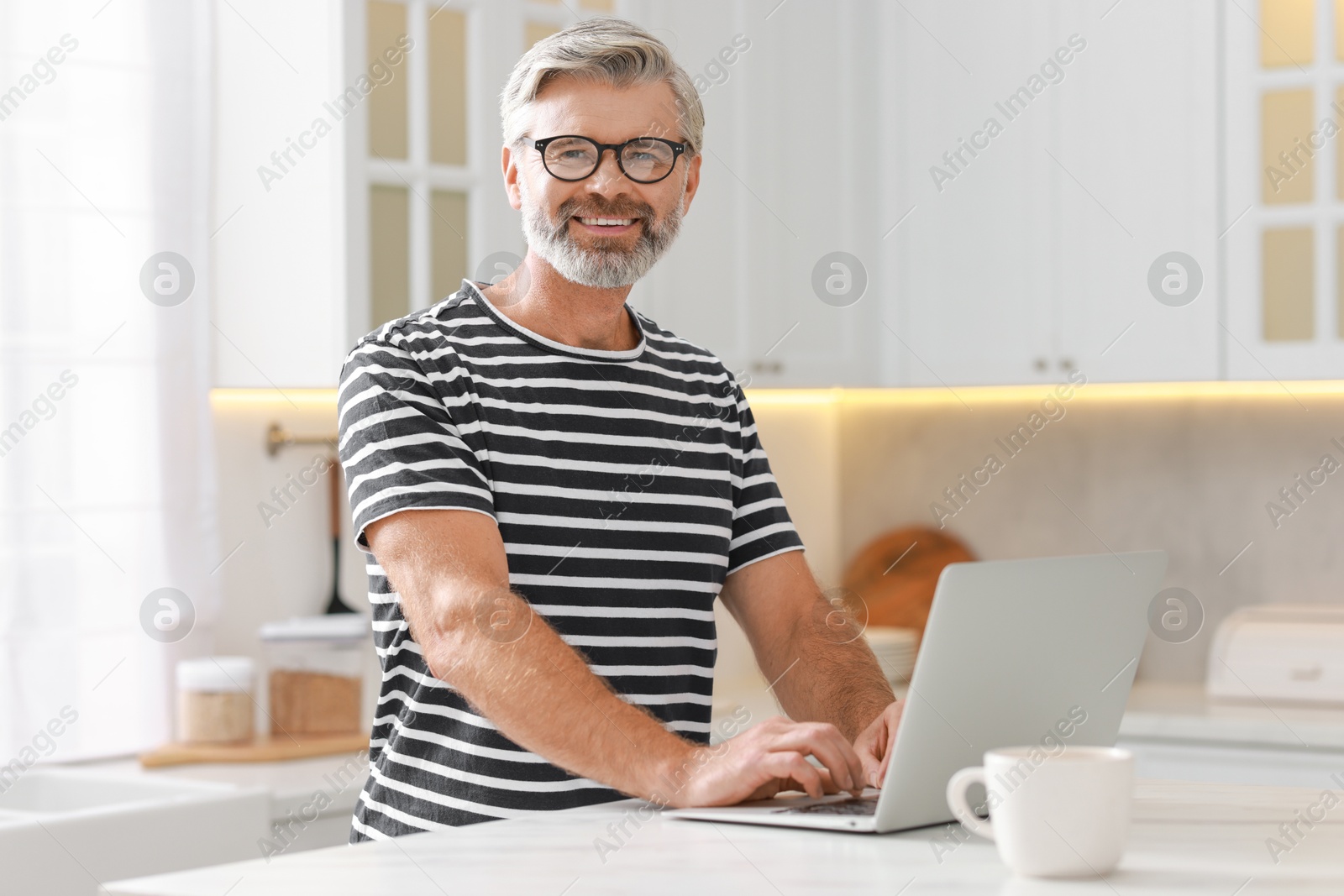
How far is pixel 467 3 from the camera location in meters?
2.45

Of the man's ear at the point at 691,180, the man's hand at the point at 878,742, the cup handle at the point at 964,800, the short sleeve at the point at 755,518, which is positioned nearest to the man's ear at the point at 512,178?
the man's ear at the point at 691,180

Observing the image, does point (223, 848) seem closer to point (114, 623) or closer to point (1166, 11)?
point (114, 623)

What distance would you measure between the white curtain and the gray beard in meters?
1.03

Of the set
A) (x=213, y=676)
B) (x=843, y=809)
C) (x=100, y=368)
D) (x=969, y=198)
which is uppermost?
(x=969, y=198)

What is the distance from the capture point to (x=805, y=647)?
1.39 meters

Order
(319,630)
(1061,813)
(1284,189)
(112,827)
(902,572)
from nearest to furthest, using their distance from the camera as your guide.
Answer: (1061,813), (112,827), (319,630), (1284,189), (902,572)

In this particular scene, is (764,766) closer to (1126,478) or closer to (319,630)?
(319,630)

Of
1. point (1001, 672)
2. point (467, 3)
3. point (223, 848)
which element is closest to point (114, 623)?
point (223, 848)

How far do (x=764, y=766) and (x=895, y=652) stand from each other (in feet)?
6.98

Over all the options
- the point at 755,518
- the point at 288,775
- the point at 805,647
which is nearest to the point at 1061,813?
the point at 805,647

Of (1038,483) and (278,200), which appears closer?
(278,200)

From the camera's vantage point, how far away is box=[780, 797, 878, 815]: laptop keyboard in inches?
39.0

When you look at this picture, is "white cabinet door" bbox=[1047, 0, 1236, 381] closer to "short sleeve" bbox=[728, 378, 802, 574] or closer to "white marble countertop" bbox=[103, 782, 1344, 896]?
"short sleeve" bbox=[728, 378, 802, 574]

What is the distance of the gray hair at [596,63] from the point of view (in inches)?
54.7
